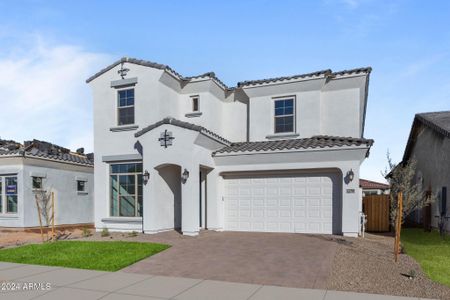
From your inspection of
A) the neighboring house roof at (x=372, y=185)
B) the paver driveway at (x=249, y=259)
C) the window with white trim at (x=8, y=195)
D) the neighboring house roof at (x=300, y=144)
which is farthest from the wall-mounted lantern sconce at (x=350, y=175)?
the neighboring house roof at (x=372, y=185)

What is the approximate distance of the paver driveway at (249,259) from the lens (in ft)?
26.1

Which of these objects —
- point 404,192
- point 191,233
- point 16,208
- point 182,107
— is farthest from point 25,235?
point 404,192

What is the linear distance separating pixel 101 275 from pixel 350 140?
10.2 meters

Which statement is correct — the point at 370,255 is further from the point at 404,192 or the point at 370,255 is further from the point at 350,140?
the point at 350,140

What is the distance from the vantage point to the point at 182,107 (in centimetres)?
1728

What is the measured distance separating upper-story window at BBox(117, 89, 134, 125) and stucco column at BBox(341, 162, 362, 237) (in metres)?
9.67

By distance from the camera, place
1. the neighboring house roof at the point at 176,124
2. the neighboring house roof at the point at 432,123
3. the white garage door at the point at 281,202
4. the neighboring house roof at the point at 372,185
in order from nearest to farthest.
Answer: the neighboring house roof at the point at 176,124 → the white garage door at the point at 281,202 → the neighboring house roof at the point at 432,123 → the neighboring house roof at the point at 372,185

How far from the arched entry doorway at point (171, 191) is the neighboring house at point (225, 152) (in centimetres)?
4

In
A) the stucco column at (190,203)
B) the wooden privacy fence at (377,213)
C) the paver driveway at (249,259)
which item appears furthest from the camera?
the wooden privacy fence at (377,213)

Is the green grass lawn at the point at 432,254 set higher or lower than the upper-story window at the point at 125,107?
lower

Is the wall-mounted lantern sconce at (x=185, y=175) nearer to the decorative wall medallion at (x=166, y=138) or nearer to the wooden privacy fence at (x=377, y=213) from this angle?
the decorative wall medallion at (x=166, y=138)

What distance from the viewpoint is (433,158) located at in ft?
58.4

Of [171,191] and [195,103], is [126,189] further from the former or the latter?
[195,103]

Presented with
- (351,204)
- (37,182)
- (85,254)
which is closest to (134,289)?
(85,254)
